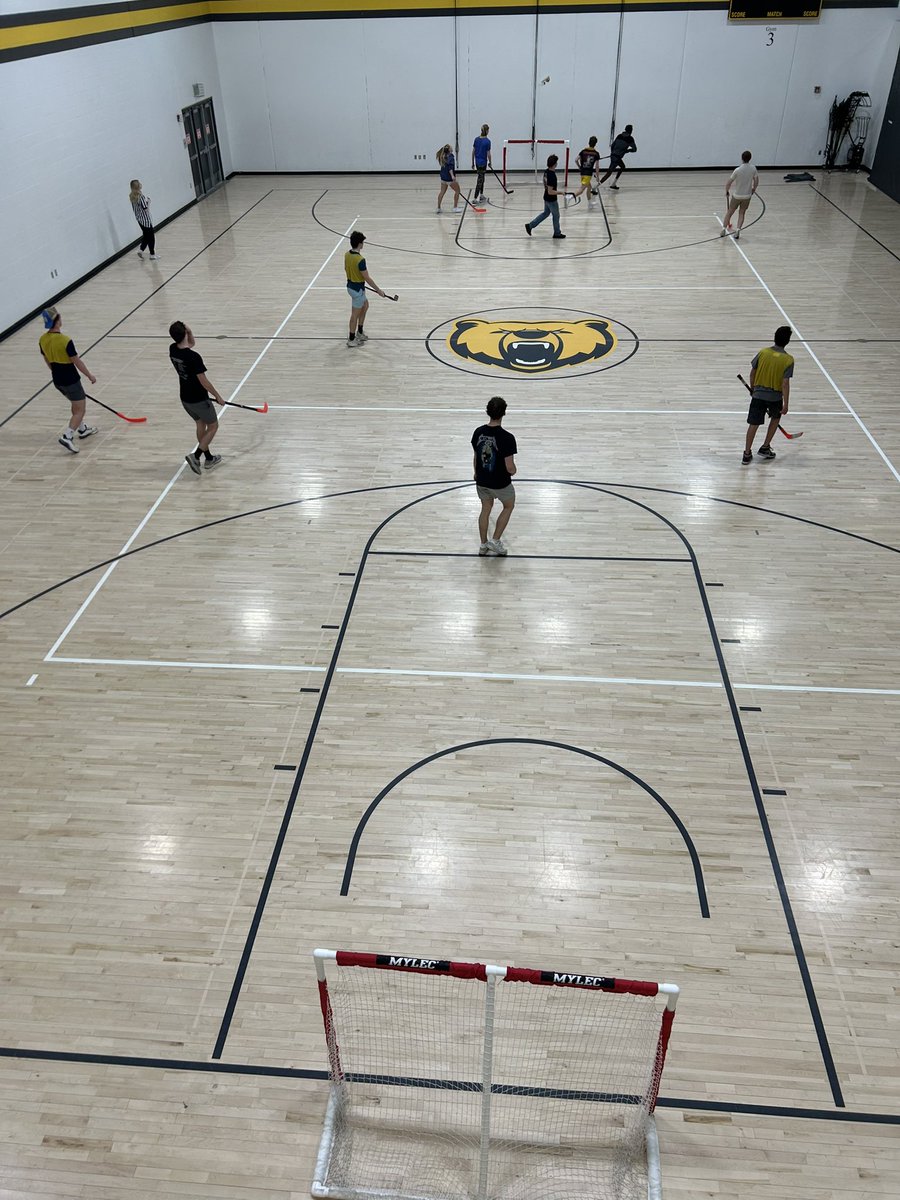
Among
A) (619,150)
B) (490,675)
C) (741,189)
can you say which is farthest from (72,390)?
(619,150)

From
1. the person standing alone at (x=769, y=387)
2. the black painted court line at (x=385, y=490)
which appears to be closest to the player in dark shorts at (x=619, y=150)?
the person standing alone at (x=769, y=387)

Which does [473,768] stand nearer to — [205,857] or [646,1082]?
[205,857]

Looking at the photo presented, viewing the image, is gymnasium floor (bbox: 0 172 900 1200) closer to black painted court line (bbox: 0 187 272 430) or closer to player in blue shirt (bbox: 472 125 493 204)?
black painted court line (bbox: 0 187 272 430)

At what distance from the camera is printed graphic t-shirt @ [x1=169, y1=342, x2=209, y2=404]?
9.32 m

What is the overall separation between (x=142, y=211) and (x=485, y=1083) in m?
17.1

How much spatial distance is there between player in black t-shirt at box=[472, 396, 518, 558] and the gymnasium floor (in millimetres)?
320

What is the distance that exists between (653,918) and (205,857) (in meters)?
2.96

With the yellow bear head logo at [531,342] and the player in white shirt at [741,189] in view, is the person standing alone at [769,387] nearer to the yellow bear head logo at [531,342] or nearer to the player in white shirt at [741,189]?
the yellow bear head logo at [531,342]

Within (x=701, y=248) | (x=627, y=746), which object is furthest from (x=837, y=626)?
(x=701, y=248)

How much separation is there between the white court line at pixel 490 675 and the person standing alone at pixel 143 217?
12.4 meters

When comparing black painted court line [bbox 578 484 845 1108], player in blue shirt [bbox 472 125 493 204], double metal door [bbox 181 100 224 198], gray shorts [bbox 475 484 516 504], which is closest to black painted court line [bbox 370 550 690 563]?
black painted court line [bbox 578 484 845 1108]

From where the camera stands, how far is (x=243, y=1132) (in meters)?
4.44

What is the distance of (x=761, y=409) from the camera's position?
974cm

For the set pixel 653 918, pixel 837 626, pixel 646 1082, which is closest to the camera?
pixel 646 1082
